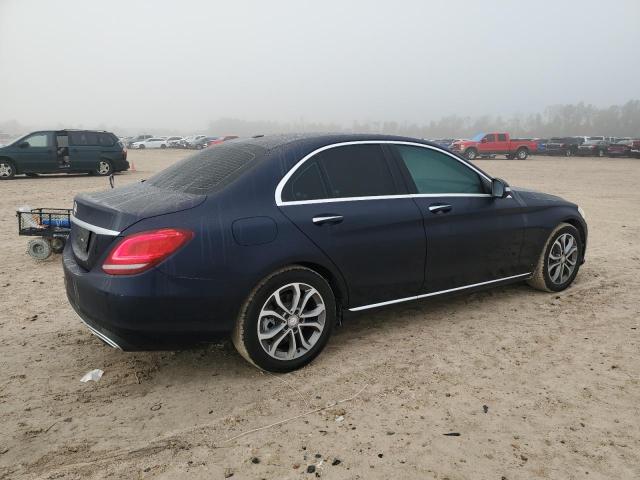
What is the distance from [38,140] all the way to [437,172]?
16442 mm

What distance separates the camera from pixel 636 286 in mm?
5418

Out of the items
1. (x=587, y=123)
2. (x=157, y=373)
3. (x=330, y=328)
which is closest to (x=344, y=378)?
(x=330, y=328)

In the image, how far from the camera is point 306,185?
355 cm

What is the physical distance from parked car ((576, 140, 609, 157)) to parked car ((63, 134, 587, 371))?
124ft

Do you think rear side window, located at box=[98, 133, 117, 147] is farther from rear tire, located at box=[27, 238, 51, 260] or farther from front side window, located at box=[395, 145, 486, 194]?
front side window, located at box=[395, 145, 486, 194]

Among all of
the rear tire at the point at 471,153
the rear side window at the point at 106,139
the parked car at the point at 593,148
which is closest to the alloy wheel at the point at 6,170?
the rear side window at the point at 106,139

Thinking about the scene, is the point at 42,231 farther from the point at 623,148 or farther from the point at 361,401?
the point at 623,148

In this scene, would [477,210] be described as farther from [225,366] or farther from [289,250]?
[225,366]

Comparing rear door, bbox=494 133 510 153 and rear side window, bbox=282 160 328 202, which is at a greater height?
rear door, bbox=494 133 510 153

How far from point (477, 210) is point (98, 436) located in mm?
3283

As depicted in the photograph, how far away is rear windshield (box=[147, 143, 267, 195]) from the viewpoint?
340 cm

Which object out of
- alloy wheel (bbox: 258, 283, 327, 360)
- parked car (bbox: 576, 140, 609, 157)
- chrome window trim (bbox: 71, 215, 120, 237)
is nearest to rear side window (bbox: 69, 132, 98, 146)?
chrome window trim (bbox: 71, 215, 120, 237)

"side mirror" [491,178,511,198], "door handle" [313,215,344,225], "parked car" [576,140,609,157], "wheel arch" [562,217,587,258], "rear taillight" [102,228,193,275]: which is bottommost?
"wheel arch" [562,217,587,258]

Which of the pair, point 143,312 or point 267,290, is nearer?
point 143,312
